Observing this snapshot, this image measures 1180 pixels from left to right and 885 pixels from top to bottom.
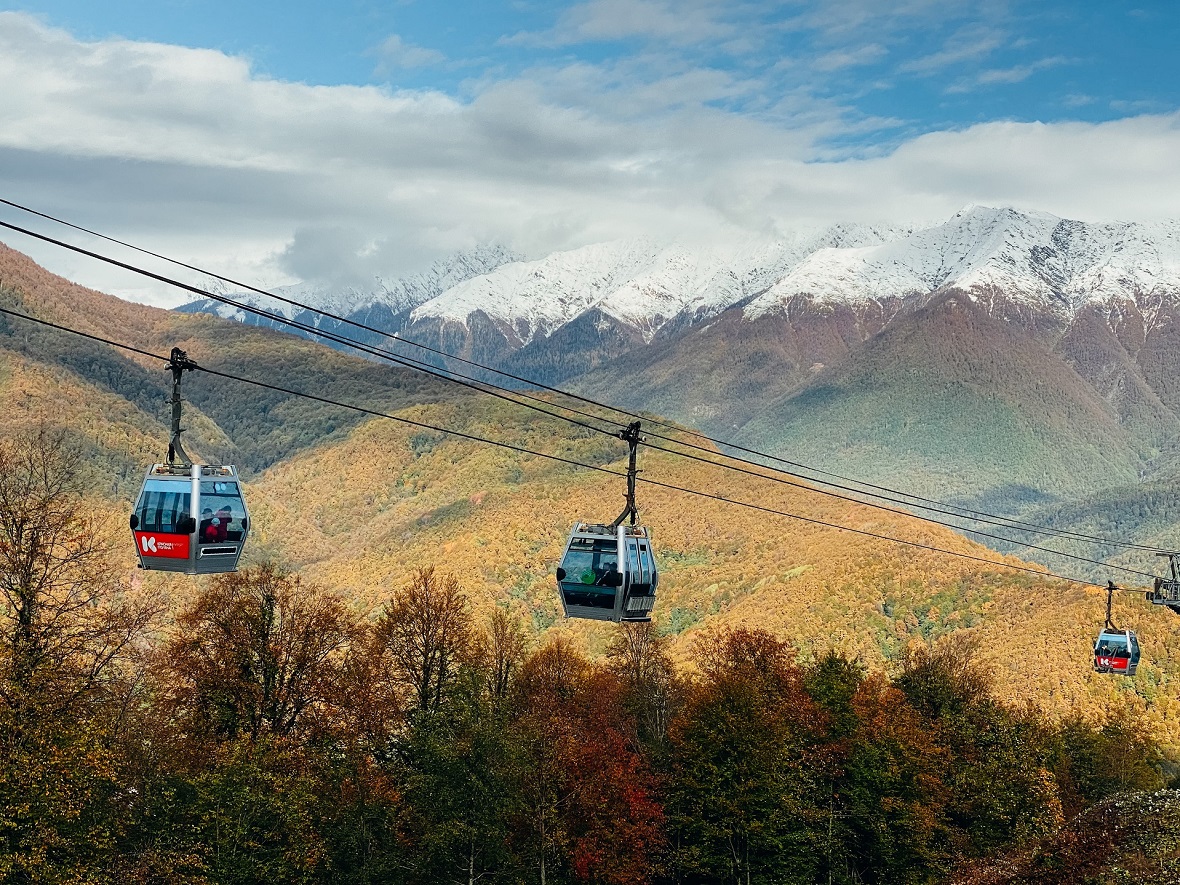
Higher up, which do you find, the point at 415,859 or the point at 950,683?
the point at 950,683

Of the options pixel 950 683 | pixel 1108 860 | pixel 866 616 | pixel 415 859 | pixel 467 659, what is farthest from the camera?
pixel 866 616

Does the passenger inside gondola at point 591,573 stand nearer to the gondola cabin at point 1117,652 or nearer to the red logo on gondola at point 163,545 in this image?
the red logo on gondola at point 163,545

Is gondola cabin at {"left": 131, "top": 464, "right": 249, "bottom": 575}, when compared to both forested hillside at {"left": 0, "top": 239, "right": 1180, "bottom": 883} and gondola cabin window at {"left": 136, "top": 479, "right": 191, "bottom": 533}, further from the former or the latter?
forested hillside at {"left": 0, "top": 239, "right": 1180, "bottom": 883}

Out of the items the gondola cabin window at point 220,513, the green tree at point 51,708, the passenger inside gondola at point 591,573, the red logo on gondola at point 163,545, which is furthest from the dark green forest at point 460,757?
the passenger inside gondola at point 591,573

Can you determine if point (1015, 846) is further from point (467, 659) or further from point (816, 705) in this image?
point (467, 659)

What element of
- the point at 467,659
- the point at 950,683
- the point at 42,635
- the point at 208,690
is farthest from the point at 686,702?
the point at 42,635

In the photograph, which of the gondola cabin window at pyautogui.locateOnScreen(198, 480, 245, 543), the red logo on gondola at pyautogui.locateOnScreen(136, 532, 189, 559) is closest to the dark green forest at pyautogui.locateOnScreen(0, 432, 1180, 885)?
the red logo on gondola at pyautogui.locateOnScreen(136, 532, 189, 559)

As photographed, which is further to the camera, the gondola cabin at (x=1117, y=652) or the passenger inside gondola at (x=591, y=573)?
the gondola cabin at (x=1117, y=652)
